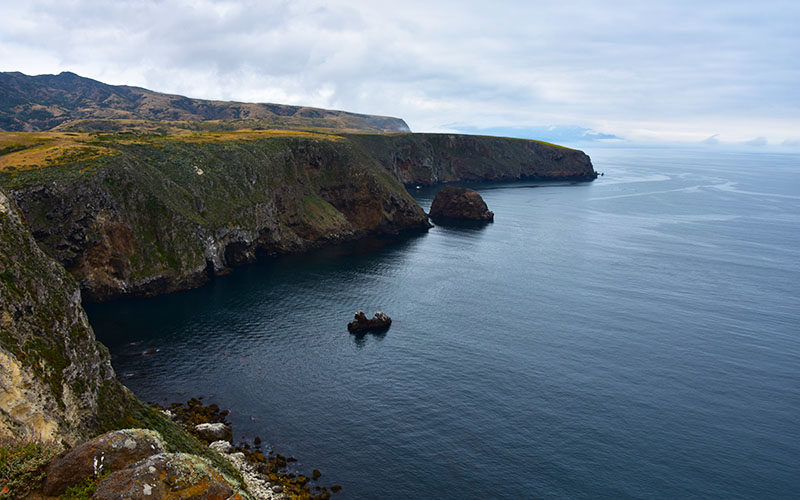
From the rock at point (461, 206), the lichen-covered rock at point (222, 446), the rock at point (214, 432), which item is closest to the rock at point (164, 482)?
the lichen-covered rock at point (222, 446)

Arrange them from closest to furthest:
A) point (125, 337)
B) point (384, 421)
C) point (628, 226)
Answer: point (384, 421) → point (125, 337) → point (628, 226)

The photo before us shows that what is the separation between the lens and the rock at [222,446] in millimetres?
47850

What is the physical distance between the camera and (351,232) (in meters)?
145

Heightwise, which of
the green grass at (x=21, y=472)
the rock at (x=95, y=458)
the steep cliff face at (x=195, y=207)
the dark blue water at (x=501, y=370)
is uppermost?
the steep cliff face at (x=195, y=207)

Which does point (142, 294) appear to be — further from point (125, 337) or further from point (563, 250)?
point (563, 250)

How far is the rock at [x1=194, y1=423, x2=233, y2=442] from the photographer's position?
49812 mm

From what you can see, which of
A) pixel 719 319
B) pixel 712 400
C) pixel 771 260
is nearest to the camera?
pixel 712 400

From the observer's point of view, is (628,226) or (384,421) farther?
(628,226)

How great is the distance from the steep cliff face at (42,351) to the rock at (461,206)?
483 feet

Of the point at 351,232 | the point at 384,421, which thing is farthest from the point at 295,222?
the point at 384,421

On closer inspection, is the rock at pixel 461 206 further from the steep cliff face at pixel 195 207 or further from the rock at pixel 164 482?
the rock at pixel 164 482

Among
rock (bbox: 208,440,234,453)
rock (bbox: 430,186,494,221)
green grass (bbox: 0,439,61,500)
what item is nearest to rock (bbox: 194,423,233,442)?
rock (bbox: 208,440,234,453)

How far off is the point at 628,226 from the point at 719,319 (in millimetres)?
93392

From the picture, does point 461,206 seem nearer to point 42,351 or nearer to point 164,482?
point 42,351
